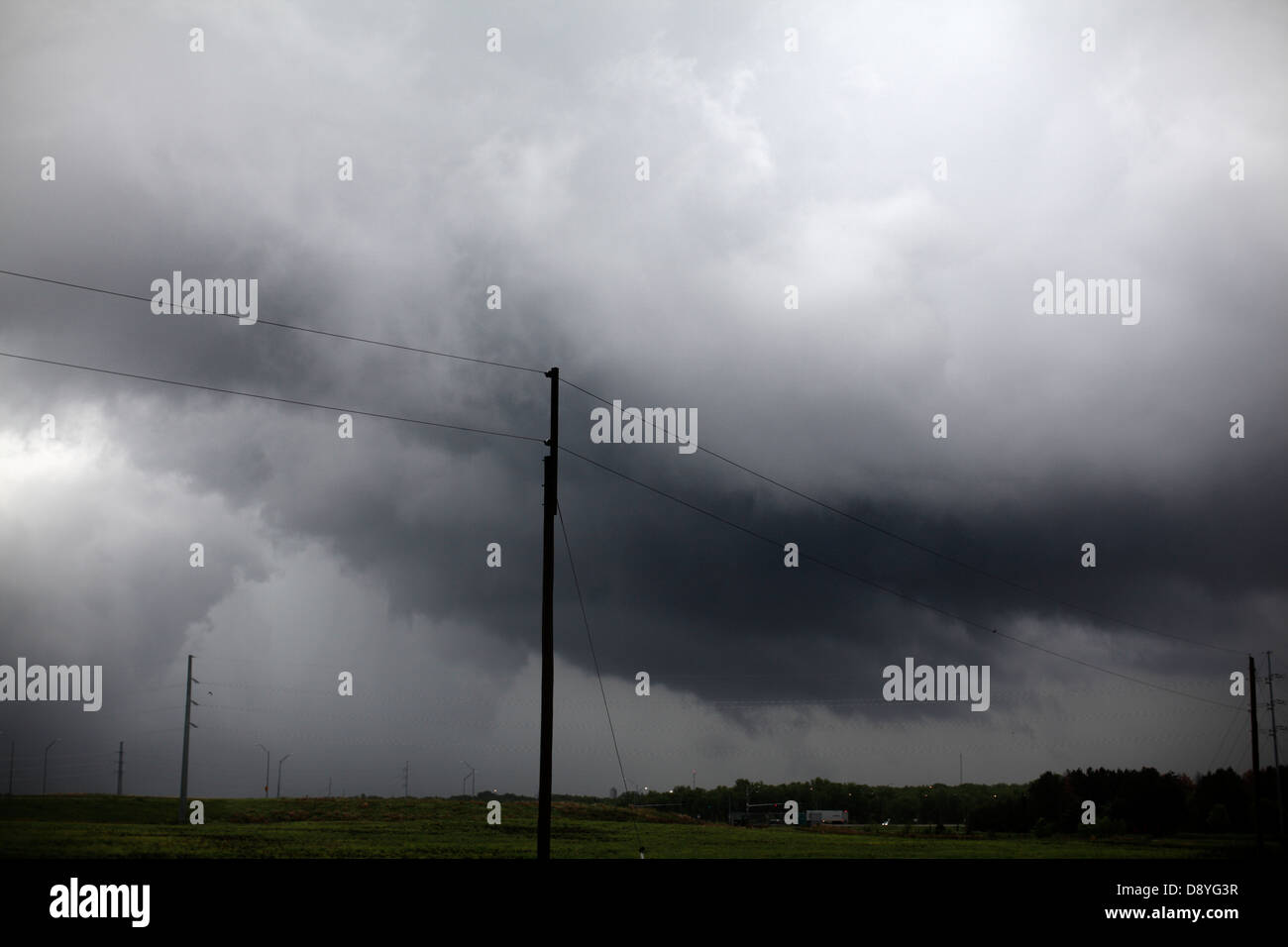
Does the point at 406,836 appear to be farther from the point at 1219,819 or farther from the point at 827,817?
the point at 827,817

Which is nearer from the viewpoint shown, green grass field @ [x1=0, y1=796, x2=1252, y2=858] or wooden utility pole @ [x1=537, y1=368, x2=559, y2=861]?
wooden utility pole @ [x1=537, y1=368, x2=559, y2=861]

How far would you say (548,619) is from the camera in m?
31.0

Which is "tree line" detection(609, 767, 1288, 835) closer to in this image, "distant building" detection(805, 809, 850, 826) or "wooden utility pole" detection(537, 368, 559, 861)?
"distant building" detection(805, 809, 850, 826)

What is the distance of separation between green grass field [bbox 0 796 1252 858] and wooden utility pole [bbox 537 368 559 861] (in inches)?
919

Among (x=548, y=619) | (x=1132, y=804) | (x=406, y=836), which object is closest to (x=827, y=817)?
(x=1132, y=804)

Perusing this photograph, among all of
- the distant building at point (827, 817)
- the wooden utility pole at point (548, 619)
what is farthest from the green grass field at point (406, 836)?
the distant building at point (827, 817)

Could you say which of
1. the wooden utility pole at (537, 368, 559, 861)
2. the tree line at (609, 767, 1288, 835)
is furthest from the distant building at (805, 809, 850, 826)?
the wooden utility pole at (537, 368, 559, 861)

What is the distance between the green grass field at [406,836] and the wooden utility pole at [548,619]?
76.6 ft

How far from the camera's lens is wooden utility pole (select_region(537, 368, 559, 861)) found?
97.4 feet

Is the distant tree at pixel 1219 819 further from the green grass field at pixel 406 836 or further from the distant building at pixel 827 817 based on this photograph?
the distant building at pixel 827 817

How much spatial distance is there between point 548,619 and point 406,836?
40.1 m
